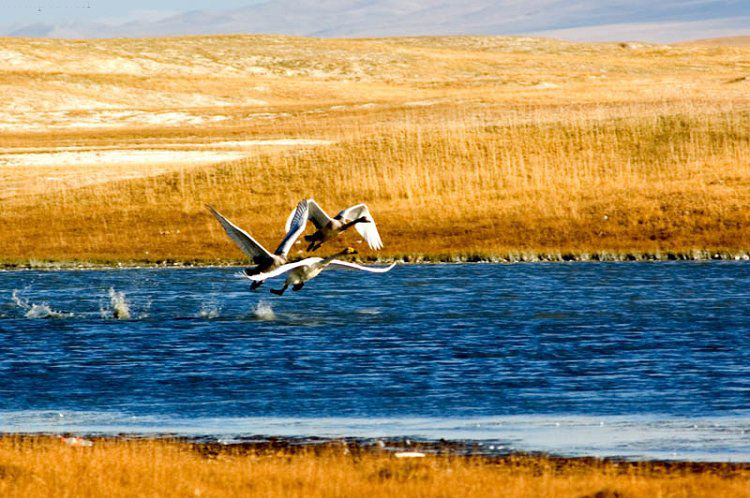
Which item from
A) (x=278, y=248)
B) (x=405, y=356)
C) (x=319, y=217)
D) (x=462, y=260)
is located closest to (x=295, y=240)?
(x=278, y=248)

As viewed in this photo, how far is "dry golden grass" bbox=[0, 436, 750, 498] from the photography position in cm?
1388

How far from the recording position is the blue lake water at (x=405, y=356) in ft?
62.9

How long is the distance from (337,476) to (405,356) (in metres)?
11.6

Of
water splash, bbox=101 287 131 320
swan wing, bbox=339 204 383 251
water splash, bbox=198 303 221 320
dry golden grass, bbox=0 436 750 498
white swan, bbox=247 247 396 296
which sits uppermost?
swan wing, bbox=339 204 383 251

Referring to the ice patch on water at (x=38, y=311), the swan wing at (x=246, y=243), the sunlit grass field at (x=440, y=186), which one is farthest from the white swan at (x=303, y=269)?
the sunlit grass field at (x=440, y=186)

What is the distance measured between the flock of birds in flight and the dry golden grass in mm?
5027

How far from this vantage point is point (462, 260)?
139 ft

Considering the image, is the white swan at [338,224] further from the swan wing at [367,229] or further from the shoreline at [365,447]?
the shoreline at [365,447]

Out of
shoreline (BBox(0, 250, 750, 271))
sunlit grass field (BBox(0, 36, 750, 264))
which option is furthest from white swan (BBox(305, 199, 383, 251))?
sunlit grass field (BBox(0, 36, 750, 264))

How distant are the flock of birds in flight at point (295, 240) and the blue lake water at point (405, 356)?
61 centimetres

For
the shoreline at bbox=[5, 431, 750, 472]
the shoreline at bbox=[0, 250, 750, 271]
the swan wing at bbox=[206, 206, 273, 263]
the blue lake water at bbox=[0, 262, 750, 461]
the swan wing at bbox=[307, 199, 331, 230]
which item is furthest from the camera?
the shoreline at bbox=[0, 250, 750, 271]

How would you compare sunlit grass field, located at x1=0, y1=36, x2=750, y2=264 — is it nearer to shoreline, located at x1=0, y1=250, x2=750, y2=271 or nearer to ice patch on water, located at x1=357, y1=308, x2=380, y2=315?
shoreline, located at x1=0, y1=250, x2=750, y2=271

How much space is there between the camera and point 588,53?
186m

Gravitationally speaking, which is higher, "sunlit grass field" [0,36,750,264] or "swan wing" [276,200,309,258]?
"swan wing" [276,200,309,258]
